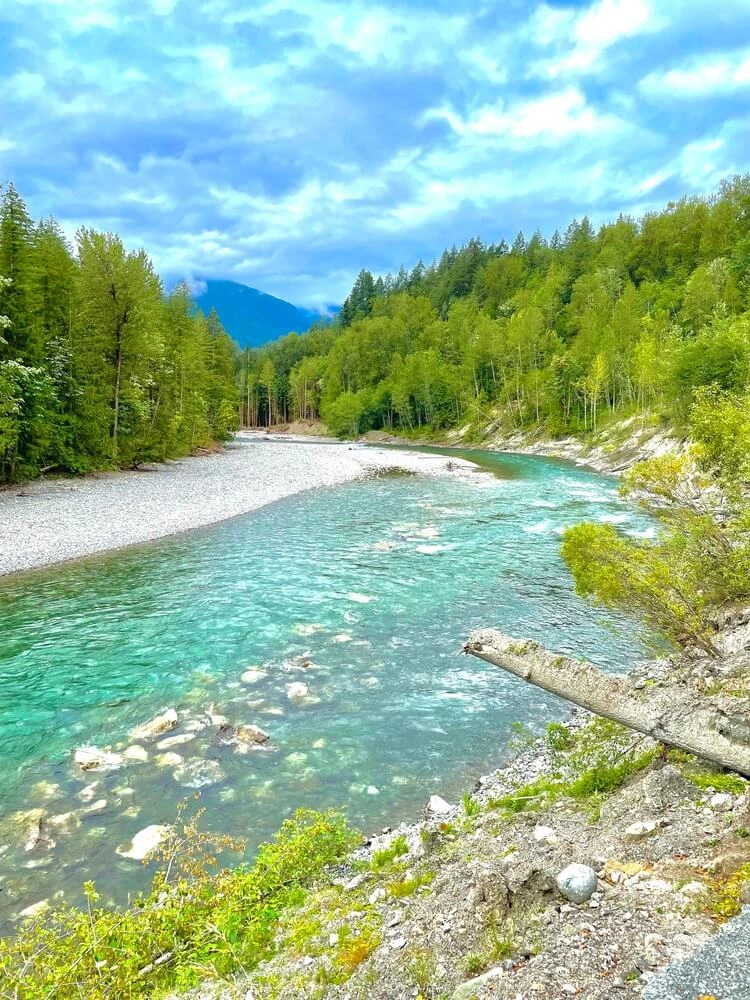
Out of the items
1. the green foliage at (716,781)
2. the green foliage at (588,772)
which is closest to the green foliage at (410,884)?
the green foliage at (588,772)

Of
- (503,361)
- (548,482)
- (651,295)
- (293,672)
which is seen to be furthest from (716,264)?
(293,672)

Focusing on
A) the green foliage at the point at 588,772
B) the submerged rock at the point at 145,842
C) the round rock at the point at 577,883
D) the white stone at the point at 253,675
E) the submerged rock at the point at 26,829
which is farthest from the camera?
the white stone at the point at 253,675

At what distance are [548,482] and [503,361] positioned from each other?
2838 inches

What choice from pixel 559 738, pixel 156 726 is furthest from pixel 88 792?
pixel 559 738

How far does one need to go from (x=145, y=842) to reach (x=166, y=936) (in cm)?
238

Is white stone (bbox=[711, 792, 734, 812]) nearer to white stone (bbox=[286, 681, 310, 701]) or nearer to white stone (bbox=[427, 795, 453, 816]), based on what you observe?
white stone (bbox=[427, 795, 453, 816])

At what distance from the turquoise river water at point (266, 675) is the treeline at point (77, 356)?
19271 mm

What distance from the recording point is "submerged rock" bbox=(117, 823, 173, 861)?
6.96 metres

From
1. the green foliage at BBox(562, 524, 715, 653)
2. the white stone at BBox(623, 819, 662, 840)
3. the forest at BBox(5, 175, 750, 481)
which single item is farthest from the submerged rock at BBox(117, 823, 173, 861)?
the forest at BBox(5, 175, 750, 481)

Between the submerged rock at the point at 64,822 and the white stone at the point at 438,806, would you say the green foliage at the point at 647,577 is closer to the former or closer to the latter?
the white stone at the point at 438,806

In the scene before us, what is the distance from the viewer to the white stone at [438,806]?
24.5 feet

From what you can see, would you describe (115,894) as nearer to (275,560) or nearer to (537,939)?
(537,939)

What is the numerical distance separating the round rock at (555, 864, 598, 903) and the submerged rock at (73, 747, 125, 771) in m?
7.54

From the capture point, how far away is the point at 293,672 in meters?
12.2
